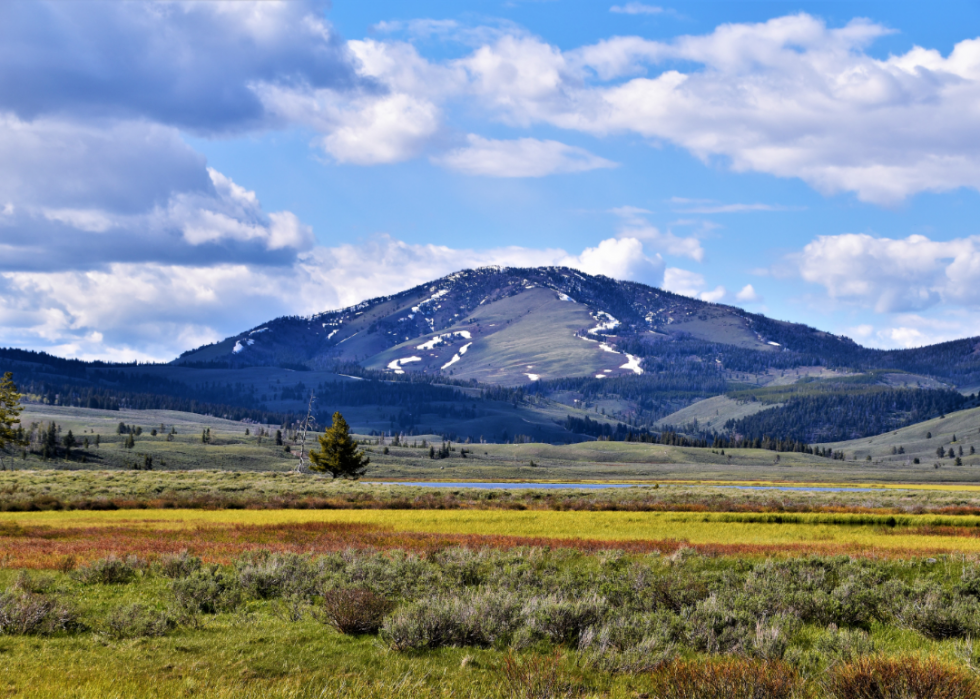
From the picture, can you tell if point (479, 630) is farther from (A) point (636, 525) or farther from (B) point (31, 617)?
(A) point (636, 525)

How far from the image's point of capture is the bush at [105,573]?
1995cm

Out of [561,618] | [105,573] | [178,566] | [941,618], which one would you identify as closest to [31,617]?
[105,573]

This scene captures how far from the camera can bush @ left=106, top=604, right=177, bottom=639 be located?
1417 cm

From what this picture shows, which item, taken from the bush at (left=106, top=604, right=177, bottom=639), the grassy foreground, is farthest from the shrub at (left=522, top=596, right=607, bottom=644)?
the bush at (left=106, top=604, right=177, bottom=639)

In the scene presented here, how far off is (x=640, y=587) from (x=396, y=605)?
5.82 metres

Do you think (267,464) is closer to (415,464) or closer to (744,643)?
(415,464)

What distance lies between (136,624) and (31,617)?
5.76 feet

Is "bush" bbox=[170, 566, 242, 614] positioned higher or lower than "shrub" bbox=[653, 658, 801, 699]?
lower

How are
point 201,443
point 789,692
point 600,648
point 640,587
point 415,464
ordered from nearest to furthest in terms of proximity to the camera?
point 789,692 < point 600,648 < point 640,587 < point 415,464 < point 201,443

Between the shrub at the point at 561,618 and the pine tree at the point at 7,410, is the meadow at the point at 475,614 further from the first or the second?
the pine tree at the point at 7,410

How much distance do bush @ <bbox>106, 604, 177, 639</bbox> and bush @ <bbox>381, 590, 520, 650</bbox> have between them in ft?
13.5

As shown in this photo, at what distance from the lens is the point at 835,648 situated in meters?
14.1

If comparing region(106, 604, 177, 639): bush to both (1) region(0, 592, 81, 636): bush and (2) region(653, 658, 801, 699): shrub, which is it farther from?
(2) region(653, 658, 801, 699): shrub

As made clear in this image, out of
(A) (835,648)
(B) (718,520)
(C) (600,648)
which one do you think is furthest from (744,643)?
(B) (718,520)
